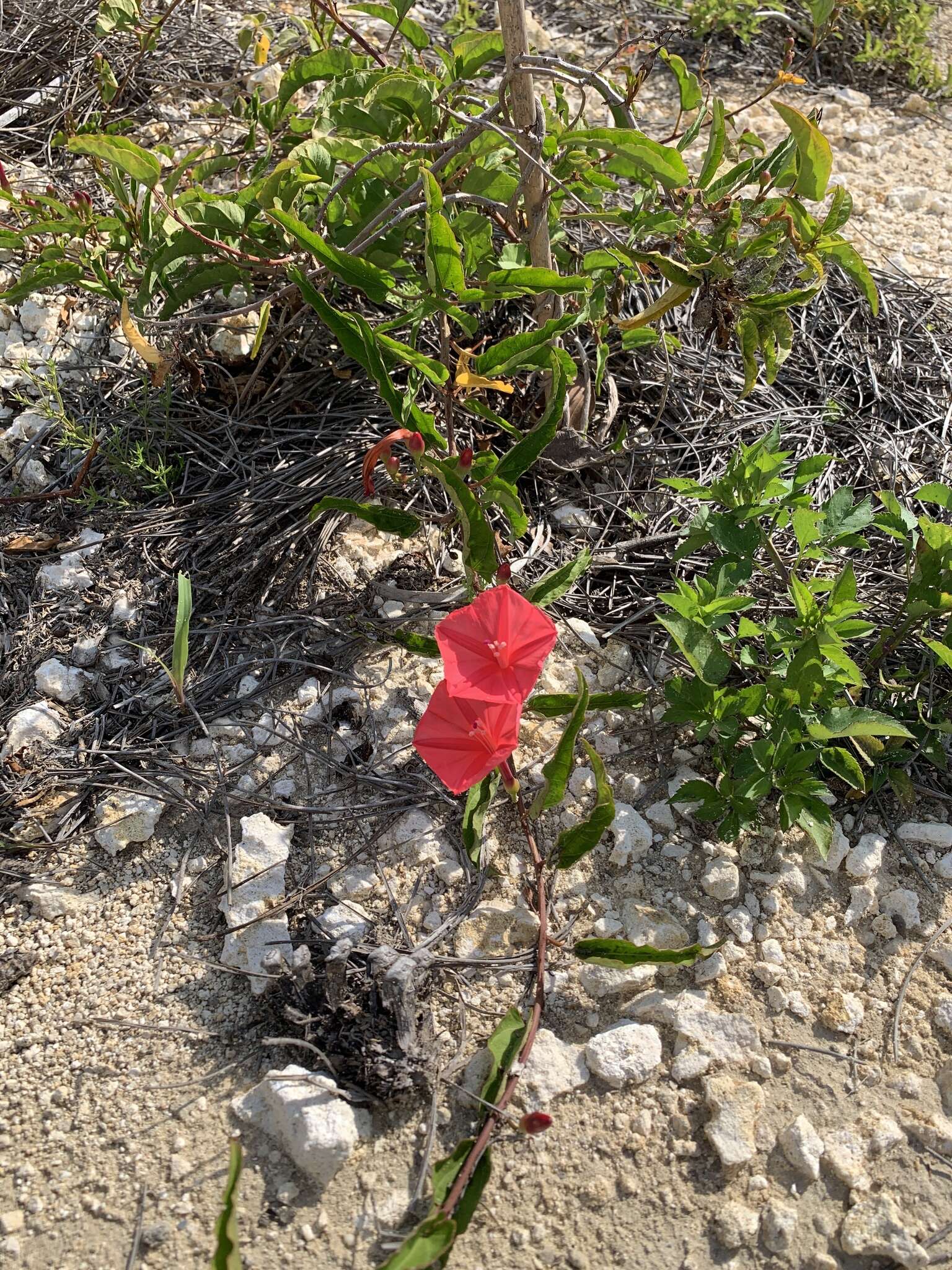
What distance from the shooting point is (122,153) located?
1465 millimetres

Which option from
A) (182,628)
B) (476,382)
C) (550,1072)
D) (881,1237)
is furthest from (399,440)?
(881,1237)

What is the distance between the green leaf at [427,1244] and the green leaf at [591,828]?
0.52m

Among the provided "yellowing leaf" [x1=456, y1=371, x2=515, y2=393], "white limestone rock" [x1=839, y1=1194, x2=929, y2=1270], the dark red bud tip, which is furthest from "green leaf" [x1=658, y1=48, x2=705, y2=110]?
"white limestone rock" [x1=839, y1=1194, x2=929, y2=1270]

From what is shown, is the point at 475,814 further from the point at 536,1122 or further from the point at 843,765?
the point at 843,765

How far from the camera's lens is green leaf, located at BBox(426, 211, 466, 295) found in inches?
57.1

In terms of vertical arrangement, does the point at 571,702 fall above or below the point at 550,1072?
above

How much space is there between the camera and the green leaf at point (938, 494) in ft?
5.57

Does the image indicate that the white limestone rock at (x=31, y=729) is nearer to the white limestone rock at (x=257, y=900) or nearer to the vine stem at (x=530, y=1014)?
the white limestone rock at (x=257, y=900)

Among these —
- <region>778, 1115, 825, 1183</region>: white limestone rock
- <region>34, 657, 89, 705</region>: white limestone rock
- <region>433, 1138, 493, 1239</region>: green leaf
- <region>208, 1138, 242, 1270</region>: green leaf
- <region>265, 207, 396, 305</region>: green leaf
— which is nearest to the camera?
<region>208, 1138, 242, 1270</region>: green leaf

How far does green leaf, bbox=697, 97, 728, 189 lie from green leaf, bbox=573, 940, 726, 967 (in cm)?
130

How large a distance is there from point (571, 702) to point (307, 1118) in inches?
29.3

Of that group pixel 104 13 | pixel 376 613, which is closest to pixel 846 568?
pixel 376 613

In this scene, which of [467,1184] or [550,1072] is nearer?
[467,1184]

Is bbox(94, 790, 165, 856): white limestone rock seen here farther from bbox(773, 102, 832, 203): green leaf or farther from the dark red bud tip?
bbox(773, 102, 832, 203): green leaf
